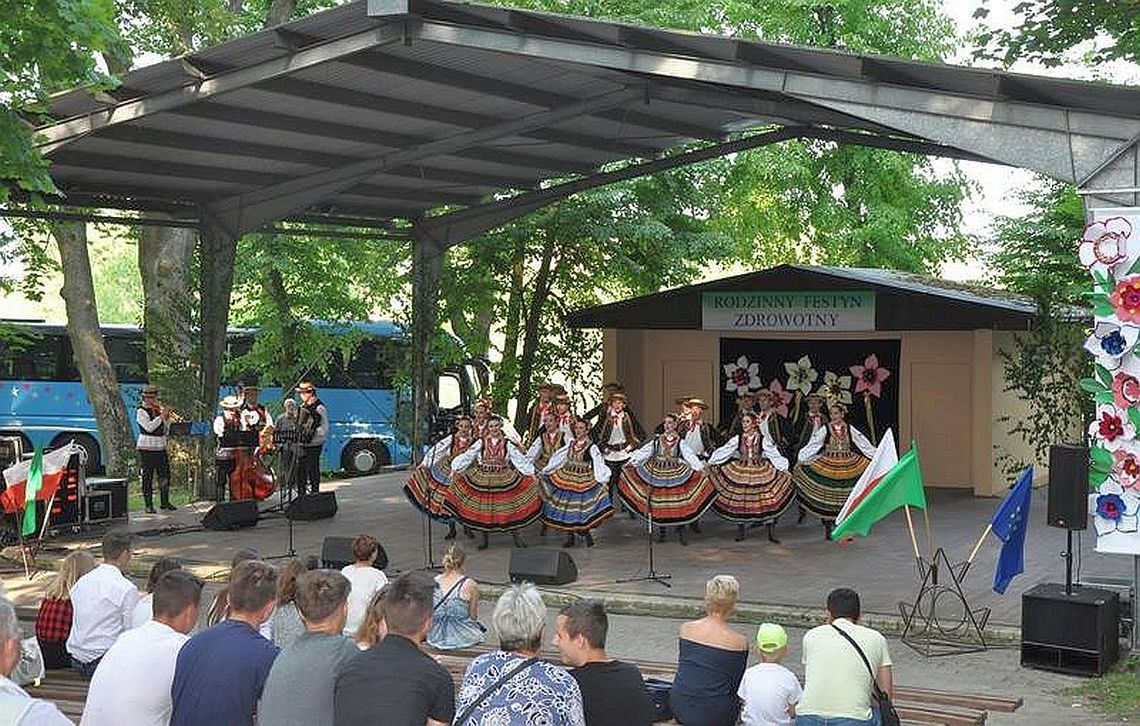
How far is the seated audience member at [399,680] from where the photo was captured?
4.31m

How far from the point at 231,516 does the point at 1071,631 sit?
913 centimetres

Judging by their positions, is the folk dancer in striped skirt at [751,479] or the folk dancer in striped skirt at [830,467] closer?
the folk dancer in striped skirt at [751,479]

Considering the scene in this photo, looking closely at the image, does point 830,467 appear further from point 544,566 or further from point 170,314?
point 170,314

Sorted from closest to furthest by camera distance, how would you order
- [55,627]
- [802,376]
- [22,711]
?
[22,711] → [55,627] → [802,376]

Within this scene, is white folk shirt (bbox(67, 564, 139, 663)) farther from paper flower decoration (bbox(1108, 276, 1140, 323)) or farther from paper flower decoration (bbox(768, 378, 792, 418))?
paper flower decoration (bbox(768, 378, 792, 418))

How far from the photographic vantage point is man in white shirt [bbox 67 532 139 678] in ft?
23.6

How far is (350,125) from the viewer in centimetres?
1512

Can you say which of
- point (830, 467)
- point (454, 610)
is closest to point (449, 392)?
point (830, 467)

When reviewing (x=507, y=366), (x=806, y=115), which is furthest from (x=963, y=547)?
(x=507, y=366)

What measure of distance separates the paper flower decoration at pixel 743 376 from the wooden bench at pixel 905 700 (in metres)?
12.2

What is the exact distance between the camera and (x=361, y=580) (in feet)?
24.8

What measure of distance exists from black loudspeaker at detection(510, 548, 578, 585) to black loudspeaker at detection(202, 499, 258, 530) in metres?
4.82

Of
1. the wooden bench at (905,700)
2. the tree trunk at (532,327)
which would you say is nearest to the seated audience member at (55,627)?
the wooden bench at (905,700)

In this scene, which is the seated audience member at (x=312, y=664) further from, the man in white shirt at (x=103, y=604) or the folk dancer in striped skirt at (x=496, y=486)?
the folk dancer in striped skirt at (x=496, y=486)
